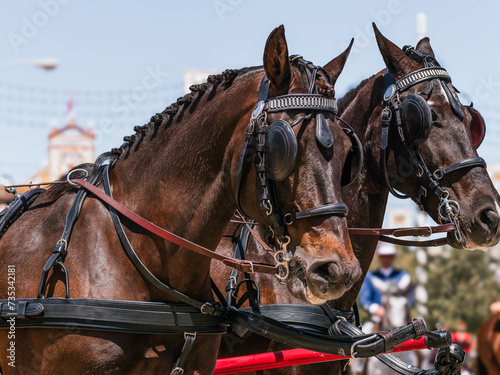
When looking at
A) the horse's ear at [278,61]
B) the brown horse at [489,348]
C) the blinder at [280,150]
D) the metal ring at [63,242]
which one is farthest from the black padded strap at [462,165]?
the brown horse at [489,348]

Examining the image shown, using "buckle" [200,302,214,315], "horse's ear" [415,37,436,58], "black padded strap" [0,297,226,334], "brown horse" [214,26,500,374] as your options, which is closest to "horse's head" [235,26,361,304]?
"buckle" [200,302,214,315]

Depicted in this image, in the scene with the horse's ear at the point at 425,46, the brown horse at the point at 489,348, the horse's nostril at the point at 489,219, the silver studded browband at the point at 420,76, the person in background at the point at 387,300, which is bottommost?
the brown horse at the point at 489,348

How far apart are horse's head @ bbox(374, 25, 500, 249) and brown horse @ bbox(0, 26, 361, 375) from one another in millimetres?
1050

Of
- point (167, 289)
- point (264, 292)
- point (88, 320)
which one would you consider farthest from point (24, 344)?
point (264, 292)

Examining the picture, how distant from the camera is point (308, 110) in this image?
3.33 m

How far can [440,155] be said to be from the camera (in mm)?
4621

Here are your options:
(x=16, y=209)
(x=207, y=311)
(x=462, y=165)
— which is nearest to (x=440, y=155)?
(x=462, y=165)

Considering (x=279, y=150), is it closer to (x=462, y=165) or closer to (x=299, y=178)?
(x=299, y=178)

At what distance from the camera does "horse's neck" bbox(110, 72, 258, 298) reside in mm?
3537

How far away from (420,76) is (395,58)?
28cm

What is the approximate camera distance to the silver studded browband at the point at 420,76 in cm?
481

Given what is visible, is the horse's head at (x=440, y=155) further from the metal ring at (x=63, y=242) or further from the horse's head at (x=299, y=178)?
the metal ring at (x=63, y=242)

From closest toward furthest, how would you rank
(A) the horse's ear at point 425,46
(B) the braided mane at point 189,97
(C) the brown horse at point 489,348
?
1. (B) the braided mane at point 189,97
2. (A) the horse's ear at point 425,46
3. (C) the brown horse at point 489,348

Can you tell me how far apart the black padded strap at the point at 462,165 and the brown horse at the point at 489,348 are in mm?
4109
